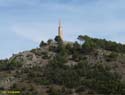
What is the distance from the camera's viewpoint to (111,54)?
117 m

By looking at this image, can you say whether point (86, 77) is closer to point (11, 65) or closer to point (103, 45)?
point (103, 45)

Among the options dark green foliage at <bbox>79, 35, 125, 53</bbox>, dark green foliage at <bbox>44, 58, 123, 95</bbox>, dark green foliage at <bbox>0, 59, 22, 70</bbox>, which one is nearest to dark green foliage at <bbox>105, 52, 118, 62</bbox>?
dark green foliage at <bbox>44, 58, 123, 95</bbox>

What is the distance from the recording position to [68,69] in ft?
370

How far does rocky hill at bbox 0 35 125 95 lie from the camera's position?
104 meters

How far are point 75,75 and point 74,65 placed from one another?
19.5ft

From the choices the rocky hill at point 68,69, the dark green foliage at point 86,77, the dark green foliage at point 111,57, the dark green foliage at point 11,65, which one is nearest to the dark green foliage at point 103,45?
the rocky hill at point 68,69

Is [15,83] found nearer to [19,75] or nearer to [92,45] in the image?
[19,75]

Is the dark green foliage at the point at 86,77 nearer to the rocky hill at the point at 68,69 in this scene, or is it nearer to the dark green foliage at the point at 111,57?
the rocky hill at the point at 68,69

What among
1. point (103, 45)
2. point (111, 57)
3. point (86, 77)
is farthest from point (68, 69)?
point (103, 45)

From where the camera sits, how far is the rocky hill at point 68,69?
4082 inches

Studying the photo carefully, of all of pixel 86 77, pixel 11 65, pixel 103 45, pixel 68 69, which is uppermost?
pixel 103 45

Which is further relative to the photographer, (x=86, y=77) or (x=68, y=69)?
(x=68, y=69)

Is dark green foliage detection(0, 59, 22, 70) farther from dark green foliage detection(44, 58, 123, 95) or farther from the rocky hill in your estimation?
dark green foliage detection(44, 58, 123, 95)

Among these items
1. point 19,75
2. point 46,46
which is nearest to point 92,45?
point 46,46
